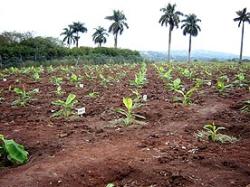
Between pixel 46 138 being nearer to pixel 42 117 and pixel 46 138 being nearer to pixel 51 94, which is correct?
pixel 42 117

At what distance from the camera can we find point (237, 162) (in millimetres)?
4098

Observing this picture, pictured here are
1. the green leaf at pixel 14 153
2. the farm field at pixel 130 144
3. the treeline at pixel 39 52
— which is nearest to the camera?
the farm field at pixel 130 144

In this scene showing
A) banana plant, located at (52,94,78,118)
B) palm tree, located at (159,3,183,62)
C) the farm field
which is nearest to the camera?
the farm field

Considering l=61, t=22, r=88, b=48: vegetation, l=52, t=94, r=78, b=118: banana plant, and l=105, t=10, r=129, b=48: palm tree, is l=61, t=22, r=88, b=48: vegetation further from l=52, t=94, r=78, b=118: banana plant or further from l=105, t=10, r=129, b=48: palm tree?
l=52, t=94, r=78, b=118: banana plant

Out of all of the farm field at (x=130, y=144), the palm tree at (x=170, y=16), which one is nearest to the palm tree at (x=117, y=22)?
the palm tree at (x=170, y=16)

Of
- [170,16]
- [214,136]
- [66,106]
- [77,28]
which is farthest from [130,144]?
[77,28]

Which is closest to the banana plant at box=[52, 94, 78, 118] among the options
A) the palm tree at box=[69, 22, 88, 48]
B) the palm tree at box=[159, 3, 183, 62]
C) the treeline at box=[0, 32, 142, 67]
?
the treeline at box=[0, 32, 142, 67]

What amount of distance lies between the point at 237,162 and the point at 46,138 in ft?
8.74

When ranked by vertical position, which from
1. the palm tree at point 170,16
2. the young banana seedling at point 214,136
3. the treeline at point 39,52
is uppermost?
the palm tree at point 170,16

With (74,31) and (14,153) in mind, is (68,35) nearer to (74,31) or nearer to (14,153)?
(74,31)

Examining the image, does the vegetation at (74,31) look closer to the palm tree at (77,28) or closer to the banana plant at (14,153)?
the palm tree at (77,28)

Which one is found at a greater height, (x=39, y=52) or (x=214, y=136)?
(x=214, y=136)

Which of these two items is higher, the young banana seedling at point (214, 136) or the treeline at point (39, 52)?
the young banana seedling at point (214, 136)

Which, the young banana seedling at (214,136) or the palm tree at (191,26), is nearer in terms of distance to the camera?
the young banana seedling at (214,136)
